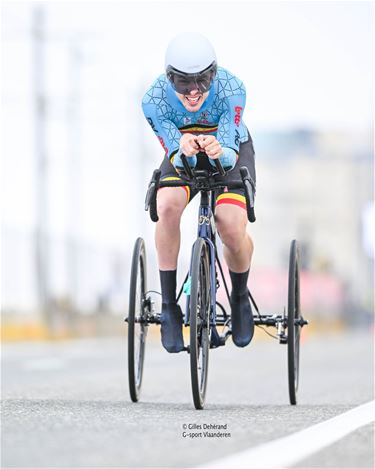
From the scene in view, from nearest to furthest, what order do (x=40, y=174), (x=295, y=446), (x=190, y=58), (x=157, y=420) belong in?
(x=295, y=446), (x=157, y=420), (x=190, y=58), (x=40, y=174)

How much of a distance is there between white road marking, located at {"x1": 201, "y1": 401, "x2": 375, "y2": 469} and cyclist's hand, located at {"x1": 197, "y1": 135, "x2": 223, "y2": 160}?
1.83 m

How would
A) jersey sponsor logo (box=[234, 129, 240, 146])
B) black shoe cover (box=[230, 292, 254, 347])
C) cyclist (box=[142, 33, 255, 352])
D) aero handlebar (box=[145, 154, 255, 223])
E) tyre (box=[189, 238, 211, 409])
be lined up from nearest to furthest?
1. tyre (box=[189, 238, 211, 409])
2. cyclist (box=[142, 33, 255, 352])
3. aero handlebar (box=[145, 154, 255, 223])
4. jersey sponsor logo (box=[234, 129, 240, 146])
5. black shoe cover (box=[230, 292, 254, 347])

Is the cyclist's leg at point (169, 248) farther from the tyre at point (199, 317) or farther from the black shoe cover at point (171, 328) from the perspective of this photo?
the tyre at point (199, 317)

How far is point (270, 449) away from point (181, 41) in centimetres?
330

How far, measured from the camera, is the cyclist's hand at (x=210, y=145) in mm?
9039

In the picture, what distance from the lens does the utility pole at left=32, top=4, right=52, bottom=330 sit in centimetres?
4138

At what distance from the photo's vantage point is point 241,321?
9789 mm

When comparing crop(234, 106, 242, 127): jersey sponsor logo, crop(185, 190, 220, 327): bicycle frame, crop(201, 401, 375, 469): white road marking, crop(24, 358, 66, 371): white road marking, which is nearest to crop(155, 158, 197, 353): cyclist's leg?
crop(185, 190, 220, 327): bicycle frame

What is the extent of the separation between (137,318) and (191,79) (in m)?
1.76

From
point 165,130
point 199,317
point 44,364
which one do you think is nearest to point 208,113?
point 165,130

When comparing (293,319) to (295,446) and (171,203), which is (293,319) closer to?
(171,203)

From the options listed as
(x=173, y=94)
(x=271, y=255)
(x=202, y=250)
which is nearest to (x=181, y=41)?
(x=173, y=94)

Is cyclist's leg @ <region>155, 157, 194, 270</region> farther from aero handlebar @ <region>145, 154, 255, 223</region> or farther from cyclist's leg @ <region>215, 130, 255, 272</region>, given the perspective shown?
cyclist's leg @ <region>215, 130, 255, 272</region>

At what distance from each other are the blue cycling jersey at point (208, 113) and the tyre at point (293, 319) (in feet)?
3.36
